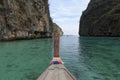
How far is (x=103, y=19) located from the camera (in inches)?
4798

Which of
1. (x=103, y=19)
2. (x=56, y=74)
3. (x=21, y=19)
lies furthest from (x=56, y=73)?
(x=103, y=19)

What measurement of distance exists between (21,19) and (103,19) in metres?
69.7

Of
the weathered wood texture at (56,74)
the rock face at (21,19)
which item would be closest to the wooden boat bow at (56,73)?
the weathered wood texture at (56,74)

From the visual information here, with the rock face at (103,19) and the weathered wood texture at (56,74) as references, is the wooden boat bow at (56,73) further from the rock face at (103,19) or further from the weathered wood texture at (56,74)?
the rock face at (103,19)

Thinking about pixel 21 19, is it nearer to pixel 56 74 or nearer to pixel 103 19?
pixel 56 74

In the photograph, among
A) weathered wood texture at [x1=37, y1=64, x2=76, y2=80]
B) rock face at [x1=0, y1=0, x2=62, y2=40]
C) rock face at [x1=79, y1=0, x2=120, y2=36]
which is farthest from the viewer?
rock face at [x1=79, y1=0, x2=120, y2=36]

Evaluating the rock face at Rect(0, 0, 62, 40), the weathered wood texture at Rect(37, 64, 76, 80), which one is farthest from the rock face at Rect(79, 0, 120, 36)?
the weathered wood texture at Rect(37, 64, 76, 80)

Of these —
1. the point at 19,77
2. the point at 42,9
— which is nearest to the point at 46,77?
the point at 19,77

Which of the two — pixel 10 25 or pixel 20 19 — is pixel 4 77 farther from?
pixel 20 19

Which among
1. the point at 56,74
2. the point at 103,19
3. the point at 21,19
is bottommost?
the point at 56,74

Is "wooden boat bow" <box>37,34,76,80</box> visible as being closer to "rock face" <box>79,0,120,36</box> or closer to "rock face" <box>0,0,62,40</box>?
"rock face" <box>0,0,62,40</box>

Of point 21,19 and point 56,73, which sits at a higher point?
point 21,19

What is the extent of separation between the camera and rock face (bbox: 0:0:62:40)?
59.1 metres

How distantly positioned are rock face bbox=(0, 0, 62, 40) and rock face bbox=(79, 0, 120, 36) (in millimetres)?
43855
